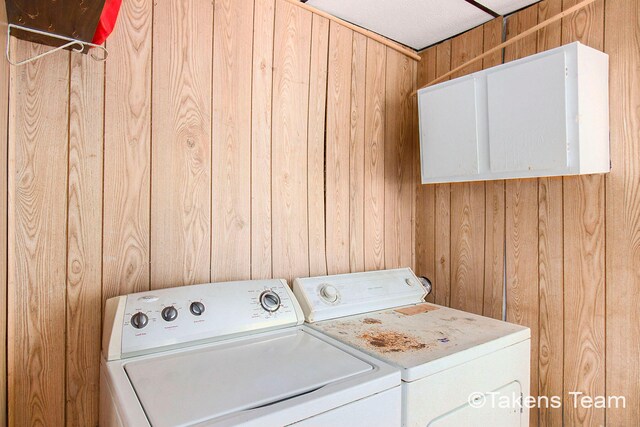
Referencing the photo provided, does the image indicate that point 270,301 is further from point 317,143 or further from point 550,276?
point 550,276

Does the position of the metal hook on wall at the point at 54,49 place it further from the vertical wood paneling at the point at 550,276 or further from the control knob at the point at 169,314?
the vertical wood paneling at the point at 550,276

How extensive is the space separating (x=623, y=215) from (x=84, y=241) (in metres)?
2.00

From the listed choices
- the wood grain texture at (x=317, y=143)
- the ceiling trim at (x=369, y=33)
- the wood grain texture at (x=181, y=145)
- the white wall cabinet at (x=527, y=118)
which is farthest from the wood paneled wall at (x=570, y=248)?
the wood grain texture at (x=181, y=145)

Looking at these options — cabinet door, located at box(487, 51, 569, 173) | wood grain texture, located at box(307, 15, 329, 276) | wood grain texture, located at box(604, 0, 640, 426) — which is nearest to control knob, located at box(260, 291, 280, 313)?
wood grain texture, located at box(307, 15, 329, 276)

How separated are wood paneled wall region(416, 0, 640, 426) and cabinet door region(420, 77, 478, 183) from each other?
28 centimetres

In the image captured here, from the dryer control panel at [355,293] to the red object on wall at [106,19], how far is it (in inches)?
44.8

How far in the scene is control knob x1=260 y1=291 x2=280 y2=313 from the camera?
1422 mm

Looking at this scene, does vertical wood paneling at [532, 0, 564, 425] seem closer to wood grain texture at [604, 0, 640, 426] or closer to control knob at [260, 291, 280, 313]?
wood grain texture at [604, 0, 640, 426]

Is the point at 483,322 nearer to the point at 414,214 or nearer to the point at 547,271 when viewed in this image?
the point at 547,271

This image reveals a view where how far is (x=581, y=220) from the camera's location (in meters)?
1.54

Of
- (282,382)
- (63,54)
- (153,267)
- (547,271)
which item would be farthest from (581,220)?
(63,54)

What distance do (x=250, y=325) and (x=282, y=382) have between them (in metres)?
0.41

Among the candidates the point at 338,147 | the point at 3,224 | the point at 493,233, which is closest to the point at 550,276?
the point at 493,233

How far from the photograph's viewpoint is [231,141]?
5.18 ft
